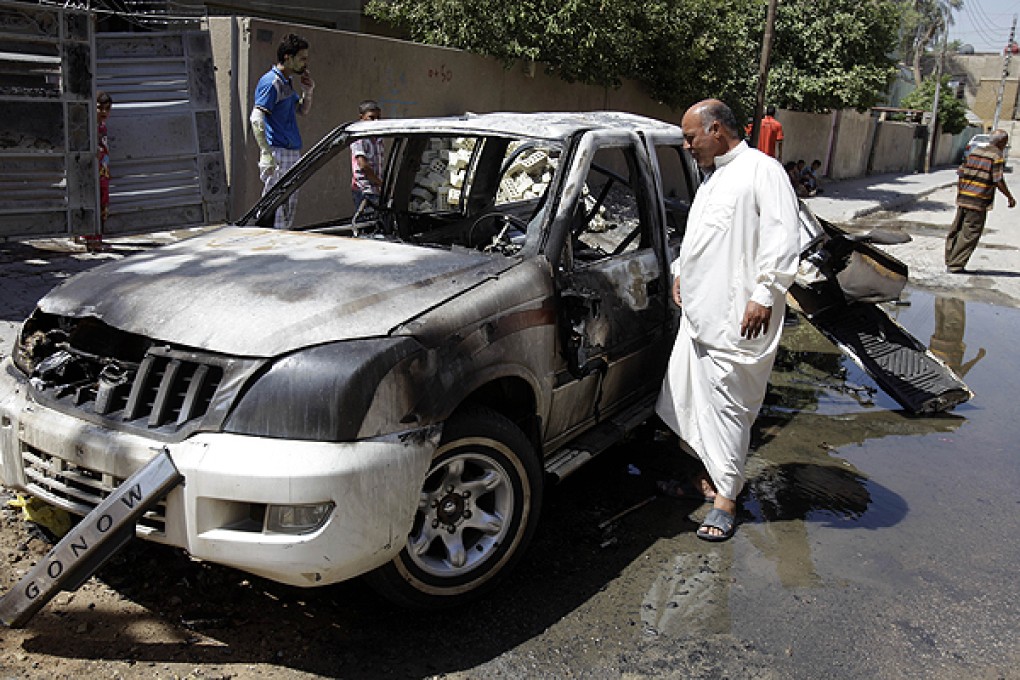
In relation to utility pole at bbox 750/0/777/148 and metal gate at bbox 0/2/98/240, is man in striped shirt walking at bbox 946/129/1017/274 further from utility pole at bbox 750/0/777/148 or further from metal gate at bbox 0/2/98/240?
metal gate at bbox 0/2/98/240

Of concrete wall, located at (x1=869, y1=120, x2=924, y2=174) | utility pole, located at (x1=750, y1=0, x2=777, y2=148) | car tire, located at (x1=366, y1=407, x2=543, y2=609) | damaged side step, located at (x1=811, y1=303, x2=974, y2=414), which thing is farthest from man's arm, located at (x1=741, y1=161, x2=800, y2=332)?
concrete wall, located at (x1=869, y1=120, x2=924, y2=174)

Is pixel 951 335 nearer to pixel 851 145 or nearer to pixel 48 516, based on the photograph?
pixel 48 516

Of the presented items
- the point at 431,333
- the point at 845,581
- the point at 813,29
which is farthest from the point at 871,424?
the point at 813,29

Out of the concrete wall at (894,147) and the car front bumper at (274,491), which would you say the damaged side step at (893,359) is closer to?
the car front bumper at (274,491)

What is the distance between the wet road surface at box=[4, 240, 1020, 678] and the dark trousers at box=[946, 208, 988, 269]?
730 cm

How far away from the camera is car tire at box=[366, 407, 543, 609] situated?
3055 millimetres

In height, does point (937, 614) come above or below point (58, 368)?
below

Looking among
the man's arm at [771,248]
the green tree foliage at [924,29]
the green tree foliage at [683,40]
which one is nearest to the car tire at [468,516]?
the man's arm at [771,248]

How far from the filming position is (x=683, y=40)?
15.9 meters

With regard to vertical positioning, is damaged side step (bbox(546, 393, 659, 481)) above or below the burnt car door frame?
below

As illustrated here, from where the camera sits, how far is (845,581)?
375 centimetres

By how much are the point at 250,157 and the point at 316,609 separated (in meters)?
7.68

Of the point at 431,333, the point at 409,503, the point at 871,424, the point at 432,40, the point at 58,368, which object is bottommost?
the point at 871,424

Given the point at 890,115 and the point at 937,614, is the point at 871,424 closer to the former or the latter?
the point at 937,614
